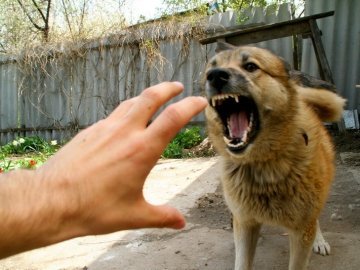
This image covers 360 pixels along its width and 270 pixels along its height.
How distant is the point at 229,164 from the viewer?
2752 millimetres

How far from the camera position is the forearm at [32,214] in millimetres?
752

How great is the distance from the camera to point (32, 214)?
0.76 m

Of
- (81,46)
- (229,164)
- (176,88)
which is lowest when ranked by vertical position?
(229,164)

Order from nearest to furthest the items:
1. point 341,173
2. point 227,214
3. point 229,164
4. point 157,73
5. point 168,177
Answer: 1. point 229,164
2. point 227,214
3. point 341,173
4. point 168,177
5. point 157,73

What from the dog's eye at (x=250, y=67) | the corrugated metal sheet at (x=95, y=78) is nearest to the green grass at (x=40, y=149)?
the corrugated metal sheet at (x=95, y=78)

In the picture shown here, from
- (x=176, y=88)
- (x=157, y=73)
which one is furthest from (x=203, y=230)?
(x=157, y=73)

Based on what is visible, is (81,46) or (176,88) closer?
(176,88)

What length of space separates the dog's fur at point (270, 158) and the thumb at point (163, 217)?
1.54 meters

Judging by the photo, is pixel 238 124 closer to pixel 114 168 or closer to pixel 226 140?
pixel 226 140

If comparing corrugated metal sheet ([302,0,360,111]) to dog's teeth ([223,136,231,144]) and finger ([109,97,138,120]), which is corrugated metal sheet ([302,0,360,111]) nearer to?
dog's teeth ([223,136,231,144])

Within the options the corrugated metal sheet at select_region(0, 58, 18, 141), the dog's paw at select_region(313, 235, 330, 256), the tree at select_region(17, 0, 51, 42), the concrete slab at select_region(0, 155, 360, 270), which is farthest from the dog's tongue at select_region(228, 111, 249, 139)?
the tree at select_region(17, 0, 51, 42)

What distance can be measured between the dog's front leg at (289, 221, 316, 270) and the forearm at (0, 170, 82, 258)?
1952mm

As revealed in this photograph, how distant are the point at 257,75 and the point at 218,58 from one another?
0.35 m

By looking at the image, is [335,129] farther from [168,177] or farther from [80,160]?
[80,160]
